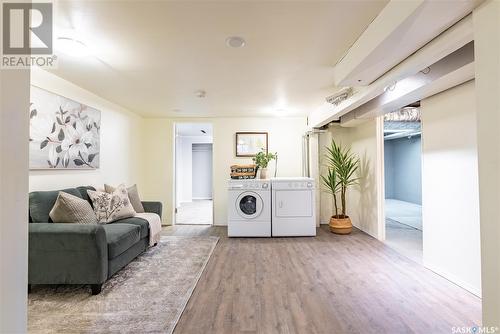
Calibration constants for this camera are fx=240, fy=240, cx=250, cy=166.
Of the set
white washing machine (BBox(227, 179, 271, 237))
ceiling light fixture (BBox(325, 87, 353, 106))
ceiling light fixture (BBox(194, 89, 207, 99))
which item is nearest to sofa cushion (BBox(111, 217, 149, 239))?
white washing machine (BBox(227, 179, 271, 237))

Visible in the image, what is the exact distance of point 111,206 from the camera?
2.96m

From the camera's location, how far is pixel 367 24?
172cm

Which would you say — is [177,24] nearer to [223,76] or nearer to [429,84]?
[223,76]

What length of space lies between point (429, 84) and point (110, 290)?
3523 millimetres

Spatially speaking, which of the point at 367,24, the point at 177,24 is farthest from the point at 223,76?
the point at 367,24

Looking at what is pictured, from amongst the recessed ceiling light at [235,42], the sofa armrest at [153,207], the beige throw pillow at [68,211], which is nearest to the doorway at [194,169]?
the sofa armrest at [153,207]

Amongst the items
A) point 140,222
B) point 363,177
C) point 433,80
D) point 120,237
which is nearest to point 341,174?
point 363,177

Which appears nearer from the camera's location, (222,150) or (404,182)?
(222,150)

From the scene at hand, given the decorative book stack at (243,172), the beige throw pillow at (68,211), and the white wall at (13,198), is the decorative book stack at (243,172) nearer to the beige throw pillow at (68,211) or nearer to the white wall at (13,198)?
the beige throw pillow at (68,211)

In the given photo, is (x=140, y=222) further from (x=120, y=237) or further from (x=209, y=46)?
(x=209, y=46)

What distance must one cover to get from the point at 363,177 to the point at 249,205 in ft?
6.84

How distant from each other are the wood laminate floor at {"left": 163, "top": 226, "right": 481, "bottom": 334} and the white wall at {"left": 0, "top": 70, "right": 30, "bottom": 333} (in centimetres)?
114

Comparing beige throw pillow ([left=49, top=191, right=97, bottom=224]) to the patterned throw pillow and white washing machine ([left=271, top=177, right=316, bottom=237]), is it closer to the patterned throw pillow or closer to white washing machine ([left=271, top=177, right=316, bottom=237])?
the patterned throw pillow

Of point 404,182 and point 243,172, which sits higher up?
point 243,172
